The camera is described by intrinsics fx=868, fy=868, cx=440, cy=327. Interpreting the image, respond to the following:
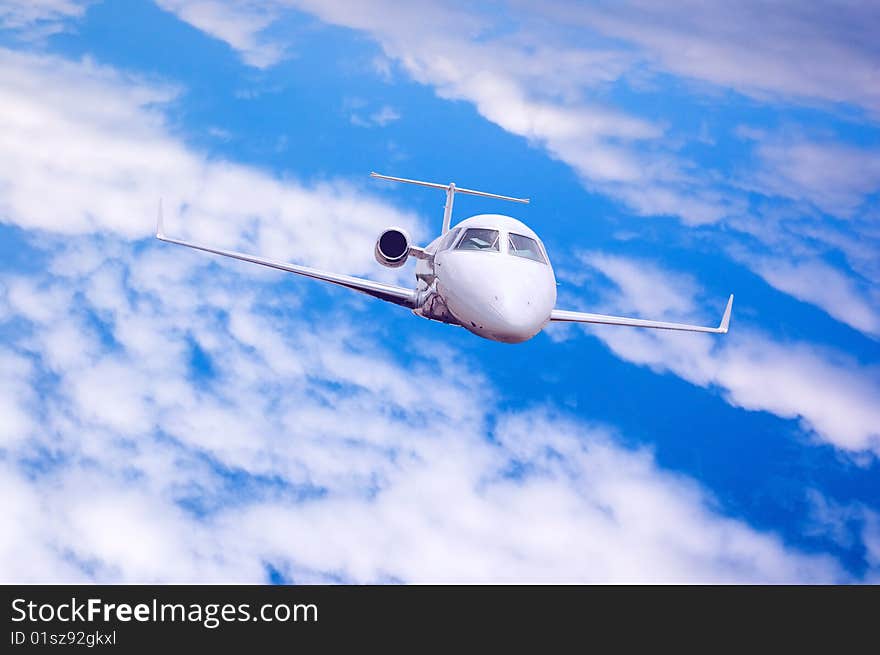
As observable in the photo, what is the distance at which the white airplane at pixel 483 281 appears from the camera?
874 inches

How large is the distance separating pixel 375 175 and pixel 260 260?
5.88 metres

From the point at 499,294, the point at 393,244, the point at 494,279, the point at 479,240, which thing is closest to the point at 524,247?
the point at 479,240

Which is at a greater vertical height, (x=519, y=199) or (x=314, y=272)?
(x=519, y=199)

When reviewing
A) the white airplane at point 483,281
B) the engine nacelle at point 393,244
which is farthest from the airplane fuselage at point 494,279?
the engine nacelle at point 393,244

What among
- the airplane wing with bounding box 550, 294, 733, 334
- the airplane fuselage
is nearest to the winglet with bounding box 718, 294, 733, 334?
the airplane wing with bounding box 550, 294, 733, 334

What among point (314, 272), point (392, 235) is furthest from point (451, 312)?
point (314, 272)

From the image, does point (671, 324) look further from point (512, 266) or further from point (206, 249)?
point (206, 249)

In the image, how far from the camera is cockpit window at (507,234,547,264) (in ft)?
79.1

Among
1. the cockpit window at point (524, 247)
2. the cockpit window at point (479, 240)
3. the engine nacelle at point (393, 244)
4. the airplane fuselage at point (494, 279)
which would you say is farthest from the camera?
the engine nacelle at point (393, 244)

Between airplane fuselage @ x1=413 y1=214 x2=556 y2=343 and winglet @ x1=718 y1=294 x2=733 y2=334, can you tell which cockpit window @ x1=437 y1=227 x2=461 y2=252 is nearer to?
airplane fuselage @ x1=413 y1=214 x2=556 y2=343

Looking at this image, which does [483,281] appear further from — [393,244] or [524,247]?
[393,244]

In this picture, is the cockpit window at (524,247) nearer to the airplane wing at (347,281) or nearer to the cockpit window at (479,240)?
the cockpit window at (479,240)

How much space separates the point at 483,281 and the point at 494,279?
0.34m

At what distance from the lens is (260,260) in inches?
1224
